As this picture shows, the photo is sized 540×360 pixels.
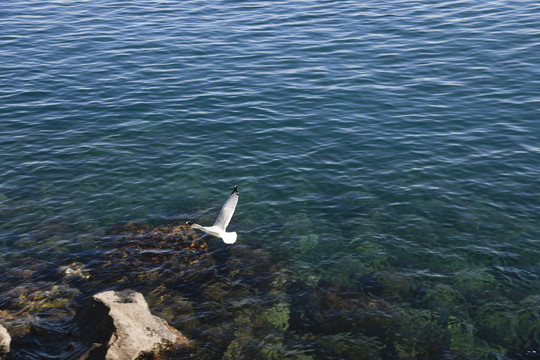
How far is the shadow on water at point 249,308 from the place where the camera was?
14.4 m

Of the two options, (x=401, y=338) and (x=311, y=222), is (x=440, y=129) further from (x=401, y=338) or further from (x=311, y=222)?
(x=401, y=338)

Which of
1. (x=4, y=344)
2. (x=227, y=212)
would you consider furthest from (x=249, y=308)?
(x=4, y=344)

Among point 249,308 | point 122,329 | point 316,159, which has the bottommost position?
point 249,308

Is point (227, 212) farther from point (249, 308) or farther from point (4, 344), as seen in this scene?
point (4, 344)

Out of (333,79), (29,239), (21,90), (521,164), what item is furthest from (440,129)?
(21,90)

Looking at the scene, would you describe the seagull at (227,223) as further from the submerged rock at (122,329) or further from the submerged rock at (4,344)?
the submerged rock at (4,344)

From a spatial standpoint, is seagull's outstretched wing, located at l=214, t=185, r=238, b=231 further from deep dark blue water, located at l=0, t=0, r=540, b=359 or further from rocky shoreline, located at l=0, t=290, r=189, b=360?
rocky shoreline, located at l=0, t=290, r=189, b=360

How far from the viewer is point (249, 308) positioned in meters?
15.9

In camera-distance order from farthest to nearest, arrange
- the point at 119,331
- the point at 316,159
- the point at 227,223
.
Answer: the point at 316,159 → the point at 227,223 → the point at 119,331

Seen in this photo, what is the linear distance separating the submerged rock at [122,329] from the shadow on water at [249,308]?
0.41 meters

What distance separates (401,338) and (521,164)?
39.2 feet

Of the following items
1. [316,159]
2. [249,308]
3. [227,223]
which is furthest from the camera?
[316,159]

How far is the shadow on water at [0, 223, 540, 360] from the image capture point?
14.4 metres

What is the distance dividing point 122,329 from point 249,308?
3.96m
